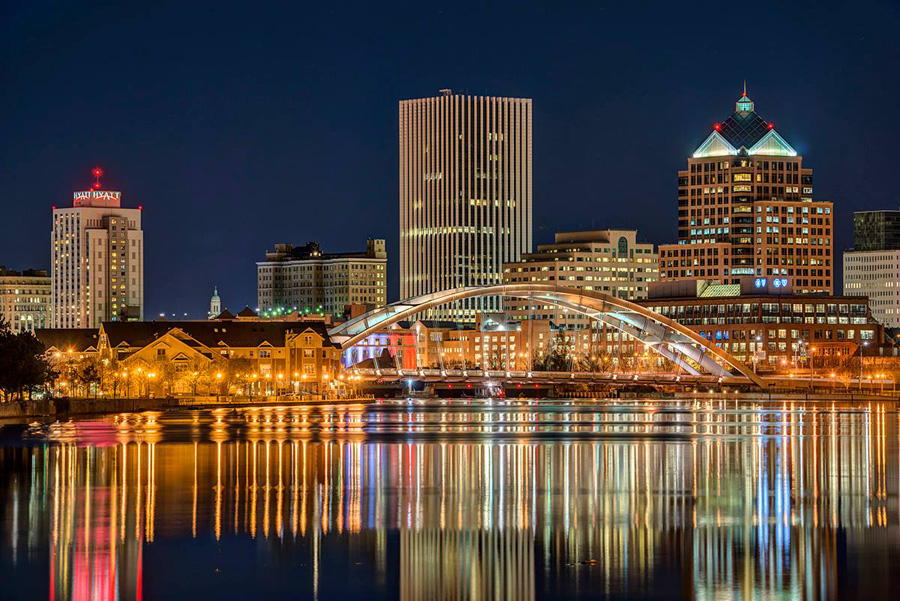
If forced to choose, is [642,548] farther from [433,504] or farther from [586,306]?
[586,306]

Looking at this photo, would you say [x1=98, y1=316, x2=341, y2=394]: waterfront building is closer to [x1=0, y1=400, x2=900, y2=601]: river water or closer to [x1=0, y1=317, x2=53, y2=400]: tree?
[x1=0, y1=317, x2=53, y2=400]: tree

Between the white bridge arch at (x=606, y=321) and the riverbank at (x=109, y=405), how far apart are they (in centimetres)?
1827

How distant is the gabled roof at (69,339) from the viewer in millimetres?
156500

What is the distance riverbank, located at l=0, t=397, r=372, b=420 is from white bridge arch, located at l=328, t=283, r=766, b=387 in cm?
1827

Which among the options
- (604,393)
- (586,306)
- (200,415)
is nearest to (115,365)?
(200,415)

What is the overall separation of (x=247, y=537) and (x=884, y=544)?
1490 centimetres

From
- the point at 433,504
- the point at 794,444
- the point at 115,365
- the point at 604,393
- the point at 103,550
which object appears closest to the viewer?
the point at 103,550

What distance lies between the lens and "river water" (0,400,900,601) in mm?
34188

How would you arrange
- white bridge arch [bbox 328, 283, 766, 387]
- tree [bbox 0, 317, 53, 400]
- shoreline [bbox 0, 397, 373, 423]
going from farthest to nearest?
1. white bridge arch [bbox 328, 283, 766, 387]
2. shoreline [bbox 0, 397, 373, 423]
3. tree [bbox 0, 317, 53, 400]

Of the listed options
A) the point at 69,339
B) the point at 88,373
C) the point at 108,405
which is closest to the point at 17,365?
the point at 108,405

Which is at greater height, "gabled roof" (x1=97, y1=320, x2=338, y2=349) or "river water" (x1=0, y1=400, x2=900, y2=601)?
"gabled roof" (x1=97, y1=320, x2=338, y2=349)

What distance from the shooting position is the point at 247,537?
132 ft

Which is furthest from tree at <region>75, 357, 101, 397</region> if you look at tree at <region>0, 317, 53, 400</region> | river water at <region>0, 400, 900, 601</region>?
river water at <region>0, 400, 900, 601</region>

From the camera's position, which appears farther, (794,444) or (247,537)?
(794,444)
